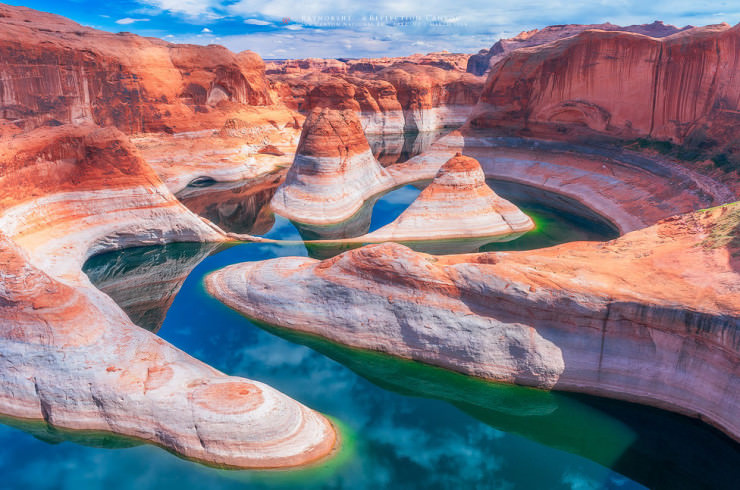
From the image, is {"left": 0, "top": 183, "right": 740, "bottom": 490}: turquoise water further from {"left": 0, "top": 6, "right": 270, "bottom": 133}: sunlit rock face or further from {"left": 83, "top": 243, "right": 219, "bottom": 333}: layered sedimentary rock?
{"left": 0, "top": 6, "right": 270, "bottom": 133}: sunlit rock face

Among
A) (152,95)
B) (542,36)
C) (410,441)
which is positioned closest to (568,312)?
(410,441)

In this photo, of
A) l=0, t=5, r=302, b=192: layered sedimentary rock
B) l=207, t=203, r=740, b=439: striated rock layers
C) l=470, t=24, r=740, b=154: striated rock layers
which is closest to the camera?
l=207, t=203, r=740, b=439: striated rock layers

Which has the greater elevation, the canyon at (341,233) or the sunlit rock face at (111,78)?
the sunlit rock face at (111,78)

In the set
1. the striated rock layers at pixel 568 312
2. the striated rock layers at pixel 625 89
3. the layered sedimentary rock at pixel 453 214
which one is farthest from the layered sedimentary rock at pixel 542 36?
the striated rock layers at pixel 568 312

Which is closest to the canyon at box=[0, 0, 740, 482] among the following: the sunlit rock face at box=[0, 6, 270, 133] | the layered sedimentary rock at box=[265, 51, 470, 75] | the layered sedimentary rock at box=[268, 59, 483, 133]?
the sunlit rock face at box=[0, 6, 270, 133]

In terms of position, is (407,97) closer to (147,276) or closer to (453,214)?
(453,214)

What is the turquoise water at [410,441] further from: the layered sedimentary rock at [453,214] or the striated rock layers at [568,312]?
the layered sedimentary rock at [453,214]

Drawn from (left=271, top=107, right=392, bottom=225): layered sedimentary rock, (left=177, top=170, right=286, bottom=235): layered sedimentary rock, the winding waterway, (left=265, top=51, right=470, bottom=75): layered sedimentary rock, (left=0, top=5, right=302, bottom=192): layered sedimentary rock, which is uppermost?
(left=265, top=51, right=470, bottom=75): layered sedimentary rock
